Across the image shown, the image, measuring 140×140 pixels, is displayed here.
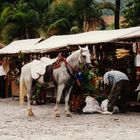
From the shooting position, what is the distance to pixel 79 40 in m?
17.2

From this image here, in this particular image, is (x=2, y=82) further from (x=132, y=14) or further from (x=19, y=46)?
(x=132, y=14)

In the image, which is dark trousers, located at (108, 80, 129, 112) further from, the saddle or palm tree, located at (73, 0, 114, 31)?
palm tree, located at (73, 0, 114, 31)

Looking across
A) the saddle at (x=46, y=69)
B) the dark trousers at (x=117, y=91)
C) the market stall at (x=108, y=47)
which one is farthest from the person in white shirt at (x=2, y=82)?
the dark trousers at (x=117, y=91)

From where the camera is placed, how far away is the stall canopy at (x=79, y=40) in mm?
15180

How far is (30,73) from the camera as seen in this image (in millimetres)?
15367

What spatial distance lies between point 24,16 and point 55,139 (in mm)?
21467

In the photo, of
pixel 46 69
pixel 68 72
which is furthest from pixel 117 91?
pixel 46 69

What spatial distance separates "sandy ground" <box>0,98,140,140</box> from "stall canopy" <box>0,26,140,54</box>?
2.26 meters

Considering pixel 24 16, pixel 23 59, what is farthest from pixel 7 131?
pixel 24 16

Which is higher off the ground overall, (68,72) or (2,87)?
(68,72)

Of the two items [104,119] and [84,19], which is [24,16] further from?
[104,119]

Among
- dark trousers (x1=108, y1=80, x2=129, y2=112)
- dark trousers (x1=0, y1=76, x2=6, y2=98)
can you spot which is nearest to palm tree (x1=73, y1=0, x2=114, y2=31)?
dark trousers (x1=0, y1=76, x2=6, y2=98)

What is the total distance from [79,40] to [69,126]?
5.78 metres

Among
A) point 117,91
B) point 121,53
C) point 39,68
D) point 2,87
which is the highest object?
A: point 121,53
